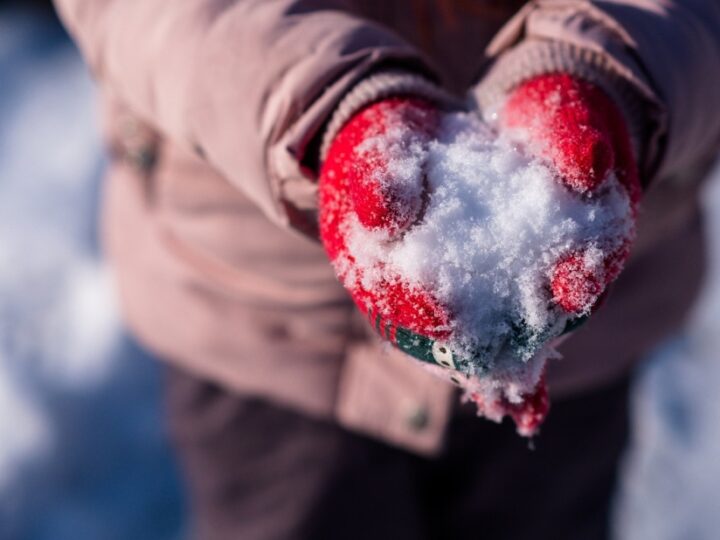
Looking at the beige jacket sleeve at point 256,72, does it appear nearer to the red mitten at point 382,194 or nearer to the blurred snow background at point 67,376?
the red mitten at point 382,194

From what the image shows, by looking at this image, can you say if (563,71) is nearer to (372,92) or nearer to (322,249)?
(372,92)

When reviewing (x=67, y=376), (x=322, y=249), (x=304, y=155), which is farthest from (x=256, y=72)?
(x=67, y=376)

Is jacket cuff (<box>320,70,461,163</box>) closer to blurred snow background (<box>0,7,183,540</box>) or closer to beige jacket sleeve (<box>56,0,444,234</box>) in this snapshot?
beige jacket sleeve (<box>56,0,444,234</box>)

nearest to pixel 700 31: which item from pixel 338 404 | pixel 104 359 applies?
pixel 338 404

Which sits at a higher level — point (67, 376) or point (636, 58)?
point (636, 58)

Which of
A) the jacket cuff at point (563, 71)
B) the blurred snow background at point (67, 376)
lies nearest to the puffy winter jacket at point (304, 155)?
the jacket cuff at point (563, 71)

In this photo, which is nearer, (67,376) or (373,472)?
(373,472)

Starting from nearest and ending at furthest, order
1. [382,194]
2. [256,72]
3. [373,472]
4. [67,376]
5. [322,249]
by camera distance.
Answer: [382,194], [256,72], [322,249], [373,472], [67,376]

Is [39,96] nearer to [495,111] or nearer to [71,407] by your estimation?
[71,407]
